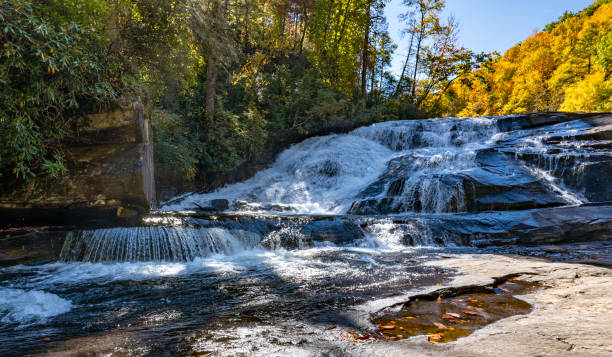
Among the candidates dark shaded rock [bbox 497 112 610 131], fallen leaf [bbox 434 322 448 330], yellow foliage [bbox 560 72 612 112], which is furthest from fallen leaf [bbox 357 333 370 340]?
yellow foliage [bbox 560 72 612 112]

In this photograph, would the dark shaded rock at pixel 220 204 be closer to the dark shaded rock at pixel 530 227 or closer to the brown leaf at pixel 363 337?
the dark shaded rock at pixel 530 227

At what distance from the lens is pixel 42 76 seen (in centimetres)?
458

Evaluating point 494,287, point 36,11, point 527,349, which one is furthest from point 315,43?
point 527,349

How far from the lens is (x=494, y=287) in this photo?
335 cm

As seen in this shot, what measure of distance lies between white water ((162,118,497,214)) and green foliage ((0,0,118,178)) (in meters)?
5.09

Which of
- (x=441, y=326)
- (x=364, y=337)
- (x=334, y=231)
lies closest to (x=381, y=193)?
(x=334, y=231)

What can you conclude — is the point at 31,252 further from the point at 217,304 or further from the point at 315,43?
the point at 315,43

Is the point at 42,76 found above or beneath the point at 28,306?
above

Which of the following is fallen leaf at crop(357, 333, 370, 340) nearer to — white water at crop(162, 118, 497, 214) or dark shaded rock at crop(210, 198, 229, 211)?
white water at crop(162, 118, 497, 214)

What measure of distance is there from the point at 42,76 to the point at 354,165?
34.9 ft

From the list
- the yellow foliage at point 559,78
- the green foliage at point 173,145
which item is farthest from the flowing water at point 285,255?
the yellow foliage at point 559,78

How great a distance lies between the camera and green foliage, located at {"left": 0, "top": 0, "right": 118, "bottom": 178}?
405 cm

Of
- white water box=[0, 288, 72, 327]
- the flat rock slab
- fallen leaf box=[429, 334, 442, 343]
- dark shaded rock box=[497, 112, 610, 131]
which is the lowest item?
white water box=[0, 288, 72, 327]

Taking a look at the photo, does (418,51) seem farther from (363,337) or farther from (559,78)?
(363,337)
